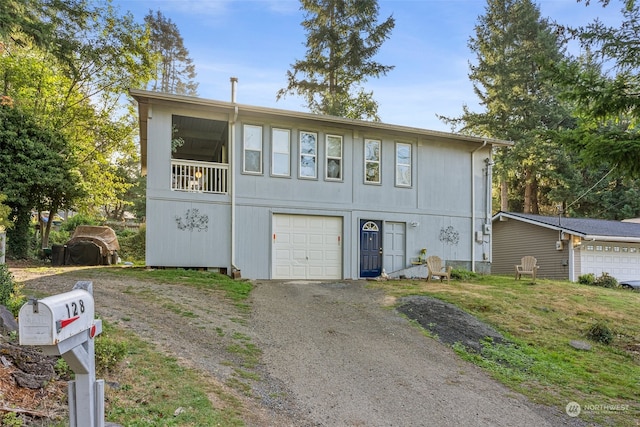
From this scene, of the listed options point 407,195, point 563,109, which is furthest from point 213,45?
point 563,109

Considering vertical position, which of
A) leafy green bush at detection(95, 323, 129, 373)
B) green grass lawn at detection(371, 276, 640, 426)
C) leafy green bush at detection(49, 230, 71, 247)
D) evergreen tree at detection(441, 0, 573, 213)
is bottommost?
green grass lawn at detection(371, 276, 640, 426)

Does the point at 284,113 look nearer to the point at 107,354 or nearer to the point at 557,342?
the point at 557,342

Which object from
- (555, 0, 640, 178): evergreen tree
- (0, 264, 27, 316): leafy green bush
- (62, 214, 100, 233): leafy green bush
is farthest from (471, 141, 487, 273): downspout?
(62, 214, 100, 233): leafy green bush

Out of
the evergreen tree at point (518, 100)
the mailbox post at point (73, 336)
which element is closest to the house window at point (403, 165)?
the mailbox post at point (73, 336)

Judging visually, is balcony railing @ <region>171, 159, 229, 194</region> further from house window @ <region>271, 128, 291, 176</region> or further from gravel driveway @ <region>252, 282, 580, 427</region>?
gravel driveway @ <region>252, 282, 580, 427</region>

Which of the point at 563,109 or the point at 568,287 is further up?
the point at 563,109

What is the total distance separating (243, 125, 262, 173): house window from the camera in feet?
42.2

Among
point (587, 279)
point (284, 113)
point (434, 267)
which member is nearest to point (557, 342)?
point (434, 267)

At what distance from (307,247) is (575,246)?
11.8 metres

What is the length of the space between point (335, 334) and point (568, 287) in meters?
10.0

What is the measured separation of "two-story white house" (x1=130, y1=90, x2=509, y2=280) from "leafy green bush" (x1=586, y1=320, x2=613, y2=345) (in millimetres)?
6315

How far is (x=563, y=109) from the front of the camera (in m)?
28.2

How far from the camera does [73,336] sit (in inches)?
83.4

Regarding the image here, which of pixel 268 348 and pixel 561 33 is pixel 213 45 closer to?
pixel 561 33
